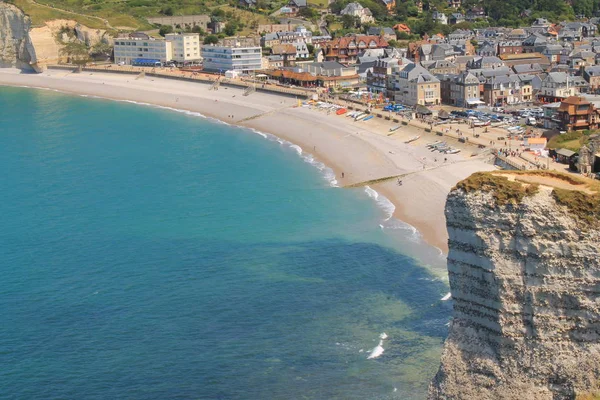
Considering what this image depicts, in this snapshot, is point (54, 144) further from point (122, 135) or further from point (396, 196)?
point (396, 196)

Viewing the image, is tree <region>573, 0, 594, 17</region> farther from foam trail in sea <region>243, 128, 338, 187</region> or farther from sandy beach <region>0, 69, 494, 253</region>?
foam trail in sea <region>243, 128, 338, 187</region>

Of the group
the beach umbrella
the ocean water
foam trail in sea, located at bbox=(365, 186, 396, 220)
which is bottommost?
the ocean water

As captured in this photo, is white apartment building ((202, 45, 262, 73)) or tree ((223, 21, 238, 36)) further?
tree ((223, 21, 238, 36))

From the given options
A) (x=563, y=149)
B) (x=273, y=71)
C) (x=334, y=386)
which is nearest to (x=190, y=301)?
(x=334, y=386)

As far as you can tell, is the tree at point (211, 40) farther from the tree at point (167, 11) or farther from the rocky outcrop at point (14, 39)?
the rocky outcrop at point (14, 39)

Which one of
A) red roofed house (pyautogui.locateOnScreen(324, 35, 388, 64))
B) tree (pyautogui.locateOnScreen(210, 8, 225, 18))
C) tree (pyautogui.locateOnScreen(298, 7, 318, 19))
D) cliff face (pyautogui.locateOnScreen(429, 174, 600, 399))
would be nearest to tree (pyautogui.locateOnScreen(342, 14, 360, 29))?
tree (pyautogui.locateOnScreen(298, 7, 318, 19))

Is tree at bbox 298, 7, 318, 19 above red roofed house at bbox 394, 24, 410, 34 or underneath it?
above

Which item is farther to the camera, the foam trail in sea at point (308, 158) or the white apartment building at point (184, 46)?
the white apartment building at point (184, 46)

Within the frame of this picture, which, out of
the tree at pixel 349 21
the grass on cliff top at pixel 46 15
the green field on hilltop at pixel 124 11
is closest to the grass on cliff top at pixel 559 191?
the green field on hilltop at pixel 124 11
